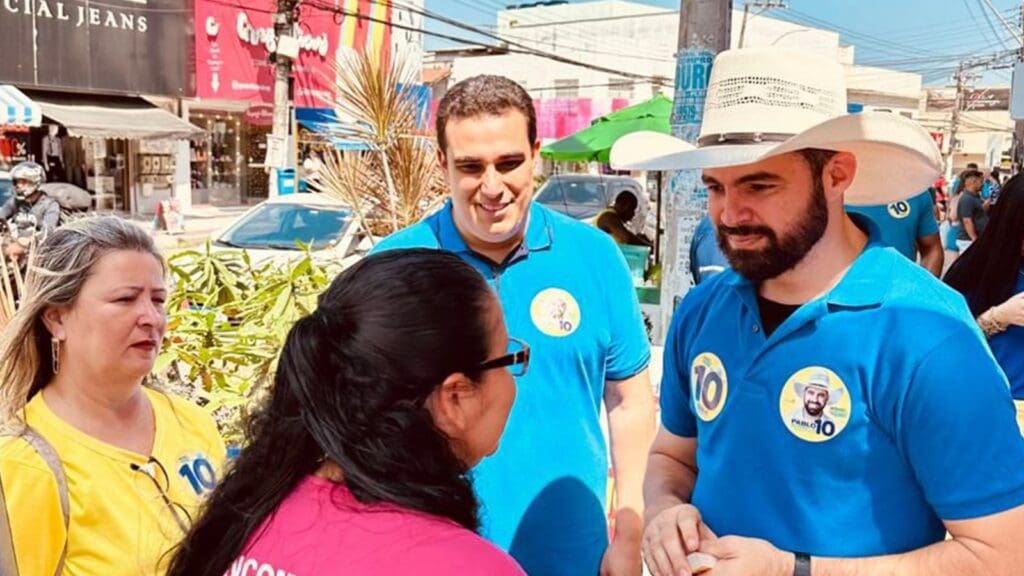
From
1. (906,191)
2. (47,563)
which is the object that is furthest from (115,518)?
(906,191)

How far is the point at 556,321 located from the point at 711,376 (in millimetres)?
563

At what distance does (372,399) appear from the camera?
1.21 meters

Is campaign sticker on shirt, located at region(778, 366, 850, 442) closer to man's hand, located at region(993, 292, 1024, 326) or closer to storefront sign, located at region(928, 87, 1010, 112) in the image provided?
man's hand, located at region(993, 292, 1024, 326)

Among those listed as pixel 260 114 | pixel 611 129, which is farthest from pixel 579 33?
pixel 611 129

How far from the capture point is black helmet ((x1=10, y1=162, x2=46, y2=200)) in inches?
353

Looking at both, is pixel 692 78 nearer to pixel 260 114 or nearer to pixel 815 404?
pixel 815 404

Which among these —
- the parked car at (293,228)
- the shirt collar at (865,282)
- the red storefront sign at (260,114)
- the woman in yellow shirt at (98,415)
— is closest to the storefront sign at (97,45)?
the red storefront sign at (260,114)

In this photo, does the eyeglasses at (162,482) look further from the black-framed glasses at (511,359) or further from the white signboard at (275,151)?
the white signboard at (275,151)

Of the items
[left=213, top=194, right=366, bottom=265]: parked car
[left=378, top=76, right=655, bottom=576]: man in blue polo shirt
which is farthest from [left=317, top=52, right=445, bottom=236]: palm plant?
[left=378, top=76, right=655, bottom=576]: man in blue polo shirt

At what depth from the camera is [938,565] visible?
1.52 metres

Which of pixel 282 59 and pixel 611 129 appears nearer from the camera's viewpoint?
pixel 611 129

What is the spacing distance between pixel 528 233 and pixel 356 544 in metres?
1.43

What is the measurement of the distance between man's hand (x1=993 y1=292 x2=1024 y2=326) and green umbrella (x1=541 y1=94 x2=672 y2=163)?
601 cm

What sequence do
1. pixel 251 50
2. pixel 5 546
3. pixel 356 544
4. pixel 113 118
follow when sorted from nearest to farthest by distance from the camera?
pixel 356 544
pixel 5 546
pixel 113 118
pixel 251 50
